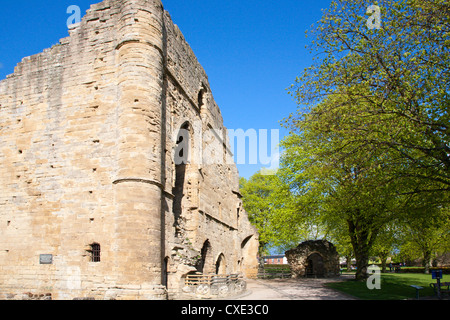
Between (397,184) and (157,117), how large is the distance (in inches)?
352

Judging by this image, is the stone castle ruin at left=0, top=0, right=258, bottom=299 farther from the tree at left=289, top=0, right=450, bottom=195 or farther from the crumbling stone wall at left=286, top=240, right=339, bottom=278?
the crumbling stone wall at left=286, top=240, right=339, bottom=278

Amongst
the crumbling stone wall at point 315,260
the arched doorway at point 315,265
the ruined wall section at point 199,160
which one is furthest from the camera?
the arched doorway at point 315,265

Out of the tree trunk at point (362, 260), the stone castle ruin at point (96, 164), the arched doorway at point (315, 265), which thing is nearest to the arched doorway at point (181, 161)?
the stone castle ruin at point (96, 164)

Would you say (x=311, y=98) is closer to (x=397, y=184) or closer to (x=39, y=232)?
(x=397, y=184)

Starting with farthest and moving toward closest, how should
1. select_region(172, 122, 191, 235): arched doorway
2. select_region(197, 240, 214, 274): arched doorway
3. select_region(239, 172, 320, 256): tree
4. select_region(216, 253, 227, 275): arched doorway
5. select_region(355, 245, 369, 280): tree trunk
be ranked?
select_region(239, 172, 320, 256): tree
select_region(216, 253, 227, 275): arched doorway
select_region(355, 245, 369, 280): tree trunk
select_region(197, 240, 214, 274): arched doorway
select_region(172, 122, 191, 235): arched doorway

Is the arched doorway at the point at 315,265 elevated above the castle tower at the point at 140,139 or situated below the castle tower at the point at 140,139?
below

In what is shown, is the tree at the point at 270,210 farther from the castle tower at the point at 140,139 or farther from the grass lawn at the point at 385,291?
the castle tower at the point at 140,139

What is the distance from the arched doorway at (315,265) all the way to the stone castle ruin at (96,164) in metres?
17.9

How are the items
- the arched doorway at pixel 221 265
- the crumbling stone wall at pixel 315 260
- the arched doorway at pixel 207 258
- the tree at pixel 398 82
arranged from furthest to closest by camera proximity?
the crumbling stone wall at pixel 315 260
the arched doorway at pixel 221 265
the arched doorway at pixel 207 258
the tree at pixel 398 82

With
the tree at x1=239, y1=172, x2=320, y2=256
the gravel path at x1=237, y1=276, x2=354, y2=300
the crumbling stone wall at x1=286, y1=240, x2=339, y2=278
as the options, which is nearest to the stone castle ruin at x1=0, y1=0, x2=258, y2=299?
the gravel path at x1=237, y1=276, x2=354, y2=300

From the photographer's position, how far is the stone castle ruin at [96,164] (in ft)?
40.2

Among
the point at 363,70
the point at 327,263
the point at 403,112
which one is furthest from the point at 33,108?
the point at 327,263

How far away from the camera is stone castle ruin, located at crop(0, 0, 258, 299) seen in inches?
482

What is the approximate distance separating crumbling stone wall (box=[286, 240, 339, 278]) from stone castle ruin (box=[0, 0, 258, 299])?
17.0 meters
